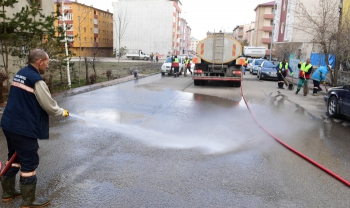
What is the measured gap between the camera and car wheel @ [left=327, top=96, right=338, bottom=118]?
365 inches

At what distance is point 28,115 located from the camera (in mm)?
3295

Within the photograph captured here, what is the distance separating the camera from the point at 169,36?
66.0 meters

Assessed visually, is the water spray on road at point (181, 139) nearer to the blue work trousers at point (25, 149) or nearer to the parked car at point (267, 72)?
the blue work trousers at point (25, 149)

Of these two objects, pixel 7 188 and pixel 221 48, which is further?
pixel 221 48

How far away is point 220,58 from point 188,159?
40.0ft

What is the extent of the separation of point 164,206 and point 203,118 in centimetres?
520

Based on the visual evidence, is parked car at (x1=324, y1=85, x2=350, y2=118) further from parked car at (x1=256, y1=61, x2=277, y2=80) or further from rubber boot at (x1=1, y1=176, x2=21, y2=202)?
parked car at (x1=256, y1=61, x2=277, y2=80)

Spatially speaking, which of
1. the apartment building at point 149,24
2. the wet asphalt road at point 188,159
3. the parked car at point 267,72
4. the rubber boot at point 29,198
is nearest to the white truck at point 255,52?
the apartment building at point 149,24

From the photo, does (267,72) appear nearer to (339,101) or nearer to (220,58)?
(220,58)

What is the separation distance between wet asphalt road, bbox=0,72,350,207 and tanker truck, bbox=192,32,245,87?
23.8ft

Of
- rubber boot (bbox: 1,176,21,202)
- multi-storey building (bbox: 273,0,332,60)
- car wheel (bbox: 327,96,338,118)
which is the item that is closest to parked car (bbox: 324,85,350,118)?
car wheel (bbox: 327,96,338,118)

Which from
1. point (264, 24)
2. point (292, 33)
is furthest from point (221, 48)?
point (264, 24)

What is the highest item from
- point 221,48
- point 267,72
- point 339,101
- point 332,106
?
point 221,48

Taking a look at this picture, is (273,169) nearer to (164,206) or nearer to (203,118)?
(164,206)
